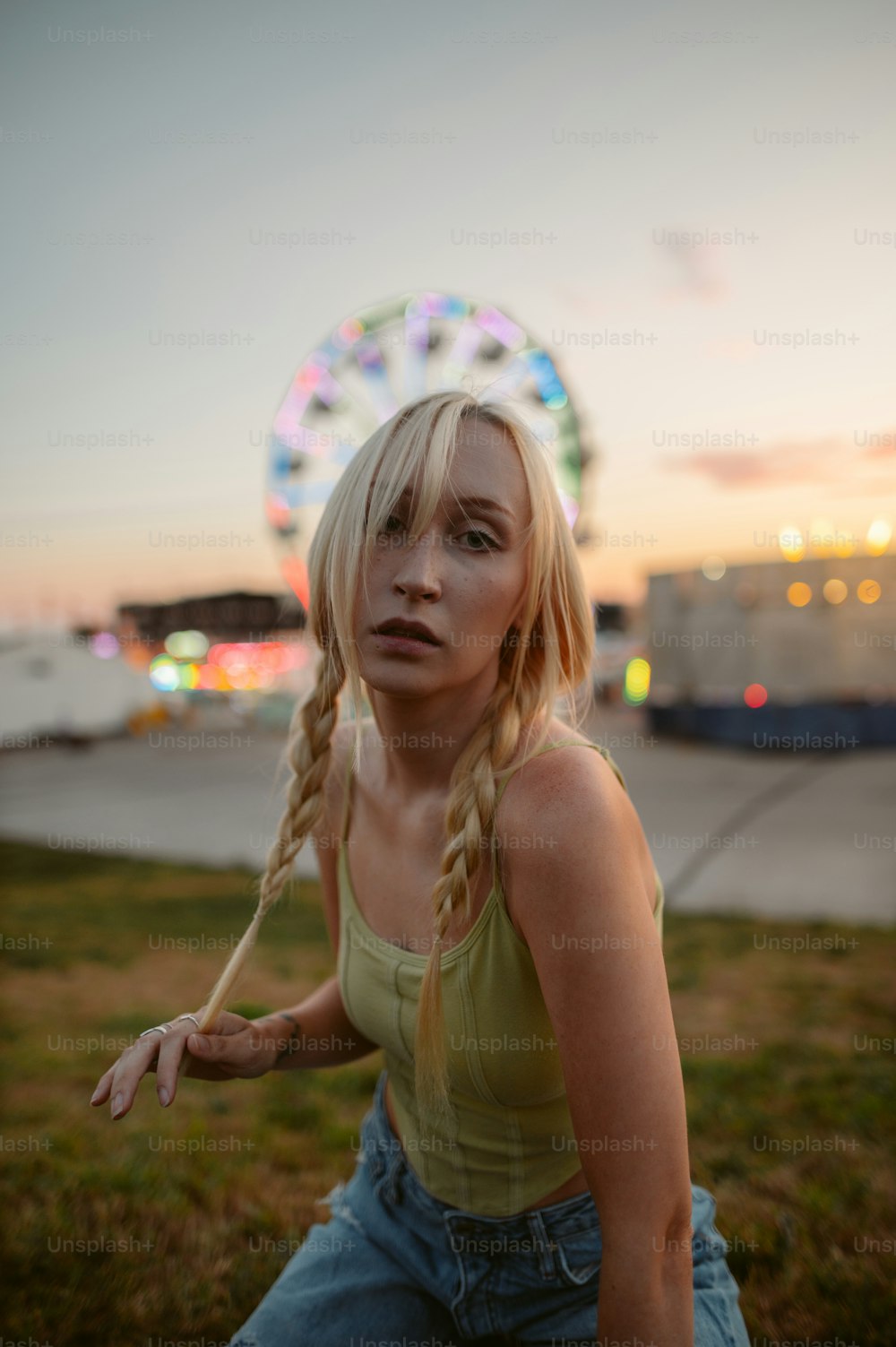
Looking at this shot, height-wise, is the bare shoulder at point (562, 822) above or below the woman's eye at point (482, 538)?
below

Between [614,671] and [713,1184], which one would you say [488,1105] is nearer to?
[713,1184]

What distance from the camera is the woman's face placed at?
4.72ft

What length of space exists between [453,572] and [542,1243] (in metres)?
1.10

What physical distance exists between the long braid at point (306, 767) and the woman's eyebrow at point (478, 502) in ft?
1.21

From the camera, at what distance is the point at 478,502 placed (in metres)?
1.45

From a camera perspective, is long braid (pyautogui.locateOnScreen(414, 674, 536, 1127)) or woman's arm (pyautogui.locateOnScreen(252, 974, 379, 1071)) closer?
long braid (pyautogui.locateOnScreen(414, 674, 536, 1127))

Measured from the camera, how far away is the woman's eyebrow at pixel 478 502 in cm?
144

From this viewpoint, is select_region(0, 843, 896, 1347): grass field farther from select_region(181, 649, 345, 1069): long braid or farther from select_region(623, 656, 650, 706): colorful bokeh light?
select_region(623, 656, 650, 706): colorful bokeh light

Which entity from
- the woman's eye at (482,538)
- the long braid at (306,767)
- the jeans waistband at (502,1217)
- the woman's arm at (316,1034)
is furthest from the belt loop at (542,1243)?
the woman's eye at (482,538)

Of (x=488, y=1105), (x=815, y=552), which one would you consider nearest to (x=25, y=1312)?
(x=488, y=1105)

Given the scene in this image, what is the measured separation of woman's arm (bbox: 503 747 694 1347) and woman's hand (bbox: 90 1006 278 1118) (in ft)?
1.88

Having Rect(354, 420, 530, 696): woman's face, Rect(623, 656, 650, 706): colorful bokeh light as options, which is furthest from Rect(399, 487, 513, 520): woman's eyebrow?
Rect(623, 656, 650, 706): colorful bokeh light

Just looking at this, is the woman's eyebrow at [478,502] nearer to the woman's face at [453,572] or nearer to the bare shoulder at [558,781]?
the woman's face at [453,572]

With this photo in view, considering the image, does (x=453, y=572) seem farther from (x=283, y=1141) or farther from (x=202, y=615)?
(x=202, y=615)
